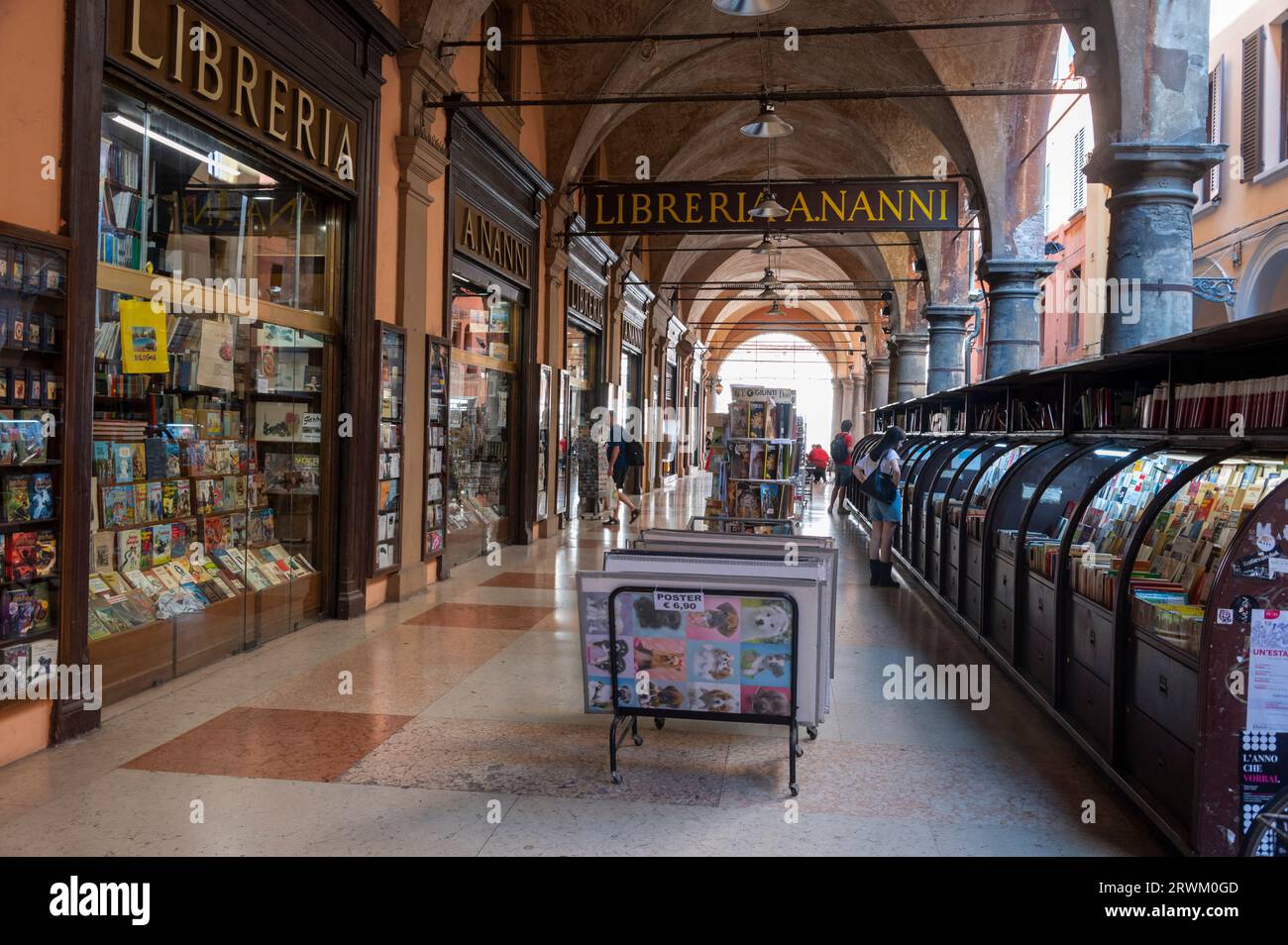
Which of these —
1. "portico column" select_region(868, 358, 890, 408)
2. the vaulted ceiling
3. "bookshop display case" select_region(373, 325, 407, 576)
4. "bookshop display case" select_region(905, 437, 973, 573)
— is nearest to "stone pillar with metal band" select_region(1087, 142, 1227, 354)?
the vaulted ceiling

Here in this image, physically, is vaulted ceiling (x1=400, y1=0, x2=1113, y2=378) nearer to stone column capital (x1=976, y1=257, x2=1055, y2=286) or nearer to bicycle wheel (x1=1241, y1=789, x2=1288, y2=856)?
stone column capital (x1=976, y1=257, x2=1055, y2=286)

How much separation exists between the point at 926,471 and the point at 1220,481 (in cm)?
610

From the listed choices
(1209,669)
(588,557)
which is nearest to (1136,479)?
(1209,669)

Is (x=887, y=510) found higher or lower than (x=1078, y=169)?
lower

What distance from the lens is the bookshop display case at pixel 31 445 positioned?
3.86 meters

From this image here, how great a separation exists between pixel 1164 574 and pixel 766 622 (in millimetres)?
1436

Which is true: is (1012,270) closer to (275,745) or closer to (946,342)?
(946,342)

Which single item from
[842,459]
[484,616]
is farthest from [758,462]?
[842,459]

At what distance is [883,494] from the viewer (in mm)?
8875

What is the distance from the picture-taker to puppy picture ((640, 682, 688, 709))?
12.8 feet

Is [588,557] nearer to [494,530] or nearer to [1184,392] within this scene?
[494,530]

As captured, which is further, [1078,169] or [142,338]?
[1078,169]

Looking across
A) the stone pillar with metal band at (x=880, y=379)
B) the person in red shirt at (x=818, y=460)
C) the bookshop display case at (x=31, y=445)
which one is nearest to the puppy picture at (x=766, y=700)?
the bookshop display case at (x=31, y=445)

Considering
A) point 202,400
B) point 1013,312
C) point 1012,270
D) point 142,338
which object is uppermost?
point 1012,270
